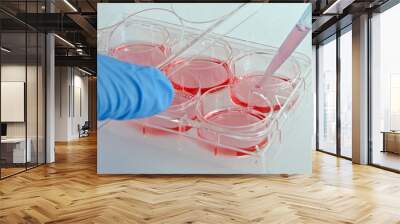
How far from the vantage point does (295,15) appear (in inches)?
254

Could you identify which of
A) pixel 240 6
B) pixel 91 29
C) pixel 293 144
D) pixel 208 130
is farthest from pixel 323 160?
pixel 91 29

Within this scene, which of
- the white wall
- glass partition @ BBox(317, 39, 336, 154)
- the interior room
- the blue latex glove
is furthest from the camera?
the white wall

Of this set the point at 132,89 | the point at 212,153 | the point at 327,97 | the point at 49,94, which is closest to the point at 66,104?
the point at 49,94

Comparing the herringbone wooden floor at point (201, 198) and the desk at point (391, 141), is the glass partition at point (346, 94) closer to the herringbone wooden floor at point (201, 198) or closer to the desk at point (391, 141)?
the desk at point (391, 141)

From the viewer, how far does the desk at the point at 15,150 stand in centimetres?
670

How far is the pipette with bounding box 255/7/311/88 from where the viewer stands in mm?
6438

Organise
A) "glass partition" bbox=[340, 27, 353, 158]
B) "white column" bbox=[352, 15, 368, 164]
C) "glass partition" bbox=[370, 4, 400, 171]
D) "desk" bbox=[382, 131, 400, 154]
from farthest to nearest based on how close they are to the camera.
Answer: "glass partition" bbox=[340, 27, 353, 158] < "white column" bbox=[352, 15, 368, 164] < "desk" bbox=[382, 131, 400, 154] < "glass partition" bbox=[370, 4, 400, 171]

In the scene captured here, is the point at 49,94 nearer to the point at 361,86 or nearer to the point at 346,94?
the point at 361,86

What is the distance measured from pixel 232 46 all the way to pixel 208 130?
1549 millimetres

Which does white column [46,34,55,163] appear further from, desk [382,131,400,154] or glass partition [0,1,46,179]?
desk [382,131,400,154]

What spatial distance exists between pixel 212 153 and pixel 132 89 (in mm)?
1819

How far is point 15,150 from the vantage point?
7094 millimetres

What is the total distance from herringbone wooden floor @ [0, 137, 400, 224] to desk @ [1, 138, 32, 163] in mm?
496

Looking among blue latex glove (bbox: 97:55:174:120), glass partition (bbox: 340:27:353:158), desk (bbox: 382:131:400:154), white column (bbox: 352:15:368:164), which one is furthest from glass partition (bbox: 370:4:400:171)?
blue latex glove (bbox: 97:55:174:120)
